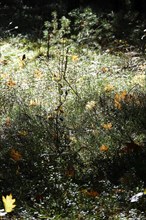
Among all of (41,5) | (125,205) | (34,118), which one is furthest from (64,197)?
(41,5)

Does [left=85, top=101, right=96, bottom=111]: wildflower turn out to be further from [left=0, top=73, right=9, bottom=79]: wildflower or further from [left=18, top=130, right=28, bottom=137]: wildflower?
[left=0, top=73, right=9, bottom=79]: wildflower

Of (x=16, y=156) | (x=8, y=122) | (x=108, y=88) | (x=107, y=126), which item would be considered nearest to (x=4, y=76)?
(x=108, y=88)

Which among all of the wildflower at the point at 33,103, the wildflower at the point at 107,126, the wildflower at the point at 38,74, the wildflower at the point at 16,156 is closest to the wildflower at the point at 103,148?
the wildflower at the point at 107,126

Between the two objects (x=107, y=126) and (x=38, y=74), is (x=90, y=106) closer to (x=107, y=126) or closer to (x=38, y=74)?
(x=107, y=126)

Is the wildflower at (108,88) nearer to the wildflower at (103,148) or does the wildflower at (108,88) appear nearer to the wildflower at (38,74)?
the wildflower at (38,74)

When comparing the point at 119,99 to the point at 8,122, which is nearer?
the point at 8,122

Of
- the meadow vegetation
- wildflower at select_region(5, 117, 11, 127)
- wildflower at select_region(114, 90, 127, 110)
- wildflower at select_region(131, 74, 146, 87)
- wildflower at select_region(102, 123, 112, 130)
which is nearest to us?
the meadow vegetation

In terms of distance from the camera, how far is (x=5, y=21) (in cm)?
1345

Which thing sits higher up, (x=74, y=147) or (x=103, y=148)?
(x=74, y=147)

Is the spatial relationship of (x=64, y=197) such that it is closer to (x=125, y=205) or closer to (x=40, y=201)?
(x=40, y=201)

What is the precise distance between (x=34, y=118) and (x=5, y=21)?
991cm

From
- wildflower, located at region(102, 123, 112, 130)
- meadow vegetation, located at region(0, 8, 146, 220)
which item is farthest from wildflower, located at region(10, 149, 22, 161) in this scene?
wildflower, located at region(102, 123, 112, 130)

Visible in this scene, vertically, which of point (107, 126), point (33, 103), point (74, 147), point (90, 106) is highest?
point (33, 103)

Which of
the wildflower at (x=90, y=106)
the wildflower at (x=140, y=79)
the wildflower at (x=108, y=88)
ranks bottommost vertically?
the wildflower at (x=90, y=106)
